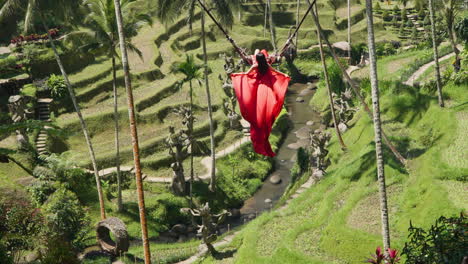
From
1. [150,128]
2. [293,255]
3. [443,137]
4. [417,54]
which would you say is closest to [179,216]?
Answer: [150,128]

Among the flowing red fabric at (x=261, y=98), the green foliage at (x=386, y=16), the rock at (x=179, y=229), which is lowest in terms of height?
the rock at (x=179, y=229)

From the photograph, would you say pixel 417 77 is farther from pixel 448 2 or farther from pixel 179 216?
pixel 179 216

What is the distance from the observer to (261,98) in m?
9.15

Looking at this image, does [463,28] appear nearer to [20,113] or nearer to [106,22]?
[106,22]

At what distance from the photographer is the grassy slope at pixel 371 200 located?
22.6m

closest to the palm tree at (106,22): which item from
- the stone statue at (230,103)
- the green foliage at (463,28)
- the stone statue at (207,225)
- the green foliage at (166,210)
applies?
the stone statue at (207,225)

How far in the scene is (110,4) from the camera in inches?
1144

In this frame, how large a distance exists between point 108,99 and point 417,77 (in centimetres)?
2717

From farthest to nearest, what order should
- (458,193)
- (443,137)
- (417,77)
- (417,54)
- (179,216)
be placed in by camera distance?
(417,54) → (417,77) → (179,216) → (443,137) → (458,193)

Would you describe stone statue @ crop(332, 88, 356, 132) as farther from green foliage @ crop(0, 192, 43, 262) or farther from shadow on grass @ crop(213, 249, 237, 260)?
green foliage @ crop(0, 192, 43, 262)

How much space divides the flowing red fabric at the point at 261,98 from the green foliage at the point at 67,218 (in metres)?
→ 23.9

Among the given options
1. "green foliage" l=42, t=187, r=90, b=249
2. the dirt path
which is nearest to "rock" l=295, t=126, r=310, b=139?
the dirt path

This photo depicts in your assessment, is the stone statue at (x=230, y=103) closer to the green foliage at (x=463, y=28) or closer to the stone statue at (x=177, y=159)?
the stone statue at (x=177, y=159)

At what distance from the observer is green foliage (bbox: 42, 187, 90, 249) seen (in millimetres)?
30672
